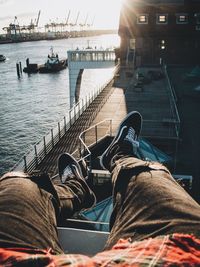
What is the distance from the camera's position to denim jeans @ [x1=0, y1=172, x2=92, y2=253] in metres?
2.31

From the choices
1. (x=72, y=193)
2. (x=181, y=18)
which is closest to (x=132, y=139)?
(x=72, y=193)

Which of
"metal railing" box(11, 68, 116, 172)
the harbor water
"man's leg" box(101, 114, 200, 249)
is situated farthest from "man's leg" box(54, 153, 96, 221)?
the harbor water

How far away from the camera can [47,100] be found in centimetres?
4981

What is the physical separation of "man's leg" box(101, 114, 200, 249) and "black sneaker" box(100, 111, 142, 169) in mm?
1482

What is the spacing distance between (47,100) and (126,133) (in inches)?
1769

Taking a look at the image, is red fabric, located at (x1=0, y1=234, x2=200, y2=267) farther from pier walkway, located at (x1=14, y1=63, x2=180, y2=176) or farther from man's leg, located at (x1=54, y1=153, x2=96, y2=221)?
pier walkway, located at (x1=14, y1=63, x2=180, y2=176)

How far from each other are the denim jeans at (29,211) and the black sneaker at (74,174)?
80 centimetres

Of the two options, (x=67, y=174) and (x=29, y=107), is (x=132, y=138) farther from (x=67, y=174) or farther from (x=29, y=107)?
(x=29, y=107)

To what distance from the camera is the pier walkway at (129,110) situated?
14.7 m

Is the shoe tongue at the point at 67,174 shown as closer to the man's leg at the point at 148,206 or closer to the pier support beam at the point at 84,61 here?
the man's leg at the point at 148,206

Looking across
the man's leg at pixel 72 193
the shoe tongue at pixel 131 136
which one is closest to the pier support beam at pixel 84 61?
the shoe tongue at pixel 131 136

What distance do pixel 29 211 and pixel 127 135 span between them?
3446 mm

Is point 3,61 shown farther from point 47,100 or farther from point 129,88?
point 129,88

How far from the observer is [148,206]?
265 centimetres
